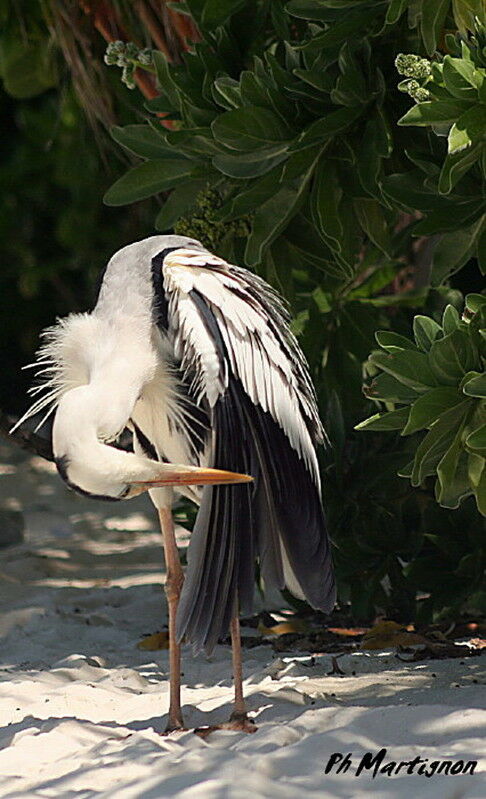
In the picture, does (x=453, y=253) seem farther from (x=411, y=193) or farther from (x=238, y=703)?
(x=238, y=703)

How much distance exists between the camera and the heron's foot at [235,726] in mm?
3143

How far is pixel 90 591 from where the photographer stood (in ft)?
17.9

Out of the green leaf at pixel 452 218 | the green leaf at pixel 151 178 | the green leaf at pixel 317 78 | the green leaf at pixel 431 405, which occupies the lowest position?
the green leaf at pixel 431 405

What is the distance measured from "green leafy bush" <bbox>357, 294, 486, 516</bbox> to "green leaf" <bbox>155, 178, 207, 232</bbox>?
A: 1.11 meters

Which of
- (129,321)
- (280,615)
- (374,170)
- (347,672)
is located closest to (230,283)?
(129,321)

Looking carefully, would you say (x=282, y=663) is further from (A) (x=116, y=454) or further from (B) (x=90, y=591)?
(B) (x=90, y=591)

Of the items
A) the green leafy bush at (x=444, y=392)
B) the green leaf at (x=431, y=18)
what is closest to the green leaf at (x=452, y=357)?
the green leafy bush at (x=444, y=392)

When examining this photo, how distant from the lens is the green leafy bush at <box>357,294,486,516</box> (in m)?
2.73

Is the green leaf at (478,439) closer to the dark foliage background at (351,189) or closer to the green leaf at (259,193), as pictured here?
the dark foliage background at (351,189)

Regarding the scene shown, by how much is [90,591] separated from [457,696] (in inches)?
102

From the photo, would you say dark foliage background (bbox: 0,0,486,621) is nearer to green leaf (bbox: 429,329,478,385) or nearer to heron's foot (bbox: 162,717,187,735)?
green leaf (bbox: 429,329,478,385)

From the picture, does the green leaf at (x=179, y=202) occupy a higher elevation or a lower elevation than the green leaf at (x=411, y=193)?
higher

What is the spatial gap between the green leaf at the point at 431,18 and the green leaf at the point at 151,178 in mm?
887

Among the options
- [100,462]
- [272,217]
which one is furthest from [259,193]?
[100,462]
